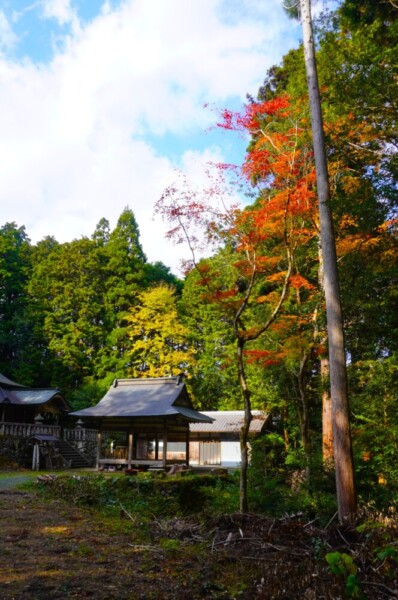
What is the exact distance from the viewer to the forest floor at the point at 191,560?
4352 mm

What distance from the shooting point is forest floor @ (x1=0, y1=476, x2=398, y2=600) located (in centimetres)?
435

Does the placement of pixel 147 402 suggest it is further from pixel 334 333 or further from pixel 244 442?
pixel 334 333

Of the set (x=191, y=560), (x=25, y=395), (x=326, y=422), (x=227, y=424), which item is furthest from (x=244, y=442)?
(x=25, y=395)

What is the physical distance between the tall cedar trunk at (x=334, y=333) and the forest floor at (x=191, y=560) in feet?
3.23

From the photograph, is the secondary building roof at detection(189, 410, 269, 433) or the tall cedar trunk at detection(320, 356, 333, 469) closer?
the tall cedar trunk at detection(320, 356, 333, 469)

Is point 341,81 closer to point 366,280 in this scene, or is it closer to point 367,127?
point 367,127

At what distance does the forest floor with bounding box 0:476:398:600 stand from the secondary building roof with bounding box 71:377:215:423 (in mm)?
12271

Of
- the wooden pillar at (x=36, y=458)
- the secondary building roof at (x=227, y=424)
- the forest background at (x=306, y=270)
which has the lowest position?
the wooden pillar at (x=36, y=458)

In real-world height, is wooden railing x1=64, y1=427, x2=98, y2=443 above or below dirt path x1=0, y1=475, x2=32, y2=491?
above

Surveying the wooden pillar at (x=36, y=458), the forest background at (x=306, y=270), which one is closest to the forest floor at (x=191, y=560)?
the forest background at (x=306, y=270)

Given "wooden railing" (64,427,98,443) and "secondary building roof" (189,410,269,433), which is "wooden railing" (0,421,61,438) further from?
"secondary building roof" (189,410,269,433)

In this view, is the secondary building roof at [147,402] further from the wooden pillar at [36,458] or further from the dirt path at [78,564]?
the dirt path at [78,564]

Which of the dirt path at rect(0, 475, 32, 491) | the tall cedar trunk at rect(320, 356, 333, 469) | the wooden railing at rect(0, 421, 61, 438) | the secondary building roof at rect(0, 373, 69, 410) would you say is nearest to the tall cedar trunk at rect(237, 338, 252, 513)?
the tall cedar trunk at rect(320, 356, 333, 469)

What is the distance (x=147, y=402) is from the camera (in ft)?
71.9
